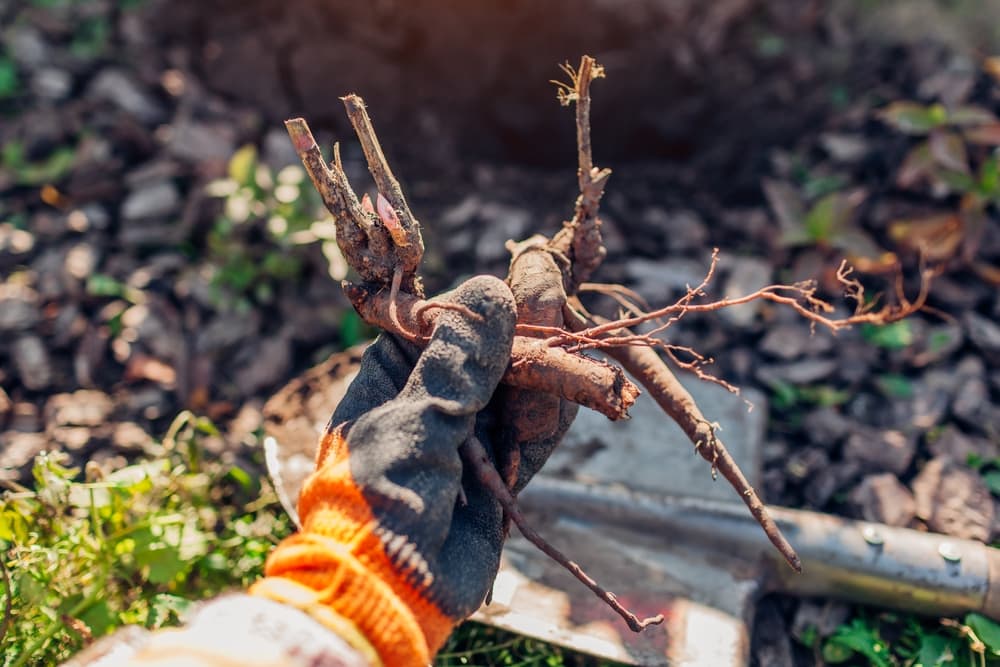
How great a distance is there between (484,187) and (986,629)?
2.71 metres

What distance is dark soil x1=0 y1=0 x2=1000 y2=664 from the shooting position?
9.18ft

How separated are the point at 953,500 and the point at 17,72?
16.2 ft

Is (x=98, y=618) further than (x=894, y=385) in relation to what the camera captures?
No

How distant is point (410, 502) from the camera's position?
129 cm

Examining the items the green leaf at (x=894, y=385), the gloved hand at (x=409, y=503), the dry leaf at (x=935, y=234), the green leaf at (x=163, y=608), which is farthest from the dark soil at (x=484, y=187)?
the gloved hand at (x=409, y=503)

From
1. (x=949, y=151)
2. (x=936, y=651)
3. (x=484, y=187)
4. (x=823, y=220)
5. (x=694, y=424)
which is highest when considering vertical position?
(x=949, y=151)

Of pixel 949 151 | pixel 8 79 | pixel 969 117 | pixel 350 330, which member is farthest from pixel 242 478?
pixel 969 117

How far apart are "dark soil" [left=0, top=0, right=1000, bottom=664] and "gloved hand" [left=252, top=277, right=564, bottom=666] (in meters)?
1.33

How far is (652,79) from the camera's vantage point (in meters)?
3.91

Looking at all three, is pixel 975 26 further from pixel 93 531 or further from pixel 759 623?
pixel 93 531

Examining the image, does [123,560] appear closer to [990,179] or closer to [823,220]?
[823,220]

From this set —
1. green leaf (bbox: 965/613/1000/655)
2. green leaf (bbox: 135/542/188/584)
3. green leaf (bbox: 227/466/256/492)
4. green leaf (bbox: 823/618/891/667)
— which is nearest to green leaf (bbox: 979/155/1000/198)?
green leaf (bbox: 965/613/1000/655)

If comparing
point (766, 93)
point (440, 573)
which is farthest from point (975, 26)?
point (440, 573)

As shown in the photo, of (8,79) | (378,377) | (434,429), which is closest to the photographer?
(434,429)
